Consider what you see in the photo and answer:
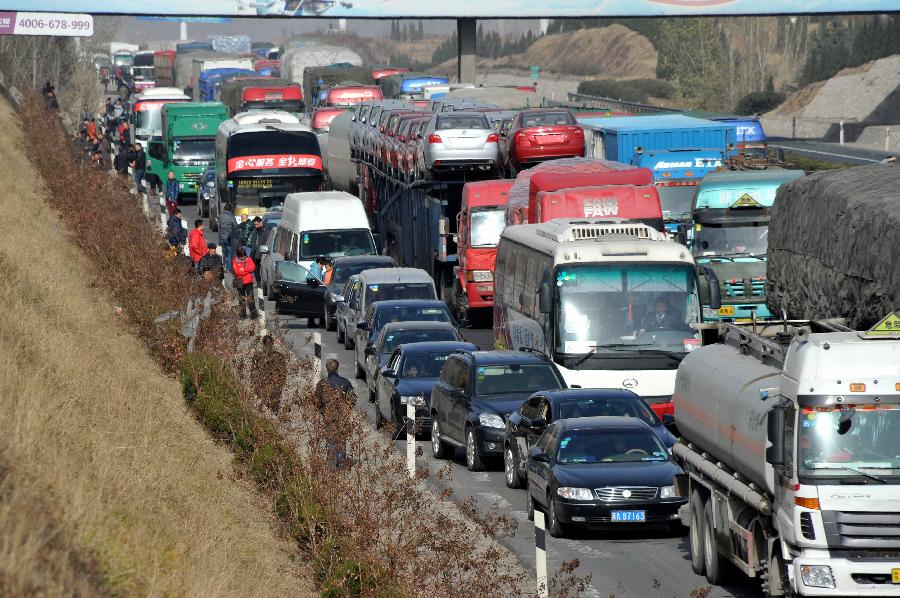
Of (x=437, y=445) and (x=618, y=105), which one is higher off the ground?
(x=618, y=105)

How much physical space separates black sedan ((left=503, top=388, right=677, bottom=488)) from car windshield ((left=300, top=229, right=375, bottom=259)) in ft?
56.5

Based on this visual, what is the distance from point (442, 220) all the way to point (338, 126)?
20003 millimetres

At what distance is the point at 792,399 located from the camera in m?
12.5

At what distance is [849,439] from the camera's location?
1250cm

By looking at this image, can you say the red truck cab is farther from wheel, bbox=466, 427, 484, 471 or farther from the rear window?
wheel, bbox=466, 427, 484, 471

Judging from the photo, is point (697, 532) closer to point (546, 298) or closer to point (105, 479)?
point (105, 479)

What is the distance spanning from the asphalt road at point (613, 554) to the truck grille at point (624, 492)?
1.67 feet

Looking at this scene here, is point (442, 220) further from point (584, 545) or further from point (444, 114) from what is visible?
point (584, 545)

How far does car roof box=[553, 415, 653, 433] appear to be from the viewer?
18.0 m

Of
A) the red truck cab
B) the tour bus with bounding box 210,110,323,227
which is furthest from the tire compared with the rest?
the tour bus with bounding box 210,110,323,227

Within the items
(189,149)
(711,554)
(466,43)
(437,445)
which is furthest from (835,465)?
(466,43)

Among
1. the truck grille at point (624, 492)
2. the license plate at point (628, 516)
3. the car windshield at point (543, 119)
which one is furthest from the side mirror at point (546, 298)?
the car windshield at point (543, 119)

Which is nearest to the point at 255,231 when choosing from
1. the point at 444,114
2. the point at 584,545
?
the point at 444,114

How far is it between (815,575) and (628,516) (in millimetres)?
4697
